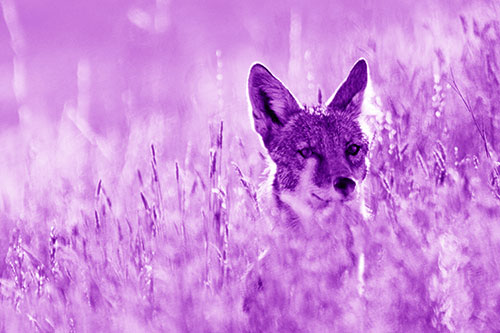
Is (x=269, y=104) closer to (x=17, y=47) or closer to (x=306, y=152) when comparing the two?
(x=306, y=152)

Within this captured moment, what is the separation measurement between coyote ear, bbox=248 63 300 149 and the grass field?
0.36 metres

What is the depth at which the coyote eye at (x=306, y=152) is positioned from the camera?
559cm

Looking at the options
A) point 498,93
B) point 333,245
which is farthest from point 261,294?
point 498,93

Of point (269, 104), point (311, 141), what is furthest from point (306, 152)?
point (269, 104)

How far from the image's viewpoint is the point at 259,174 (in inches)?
257

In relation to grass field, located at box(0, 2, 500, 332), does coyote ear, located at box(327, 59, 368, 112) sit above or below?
above

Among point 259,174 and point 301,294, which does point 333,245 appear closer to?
point 301,294

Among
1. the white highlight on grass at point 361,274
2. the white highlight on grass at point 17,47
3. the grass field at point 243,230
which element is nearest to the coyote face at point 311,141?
the grass field at point 243,230

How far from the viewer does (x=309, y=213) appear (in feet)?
14.8

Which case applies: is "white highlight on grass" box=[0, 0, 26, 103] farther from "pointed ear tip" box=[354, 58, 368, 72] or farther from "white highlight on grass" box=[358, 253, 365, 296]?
"white highlight on grass" box=[358, 253, 365, 296]

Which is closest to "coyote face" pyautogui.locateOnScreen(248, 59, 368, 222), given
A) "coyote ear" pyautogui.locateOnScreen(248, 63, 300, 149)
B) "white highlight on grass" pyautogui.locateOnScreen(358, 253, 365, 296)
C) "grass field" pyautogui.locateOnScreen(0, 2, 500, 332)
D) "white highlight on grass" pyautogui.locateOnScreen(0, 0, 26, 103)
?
"coyote ear" pyautogui.locateOnScreen(248, 63, 300, 149)

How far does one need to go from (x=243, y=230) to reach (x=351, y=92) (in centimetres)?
165

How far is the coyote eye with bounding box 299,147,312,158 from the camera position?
559 centimetres

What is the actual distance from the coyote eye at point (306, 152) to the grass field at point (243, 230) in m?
0.30
